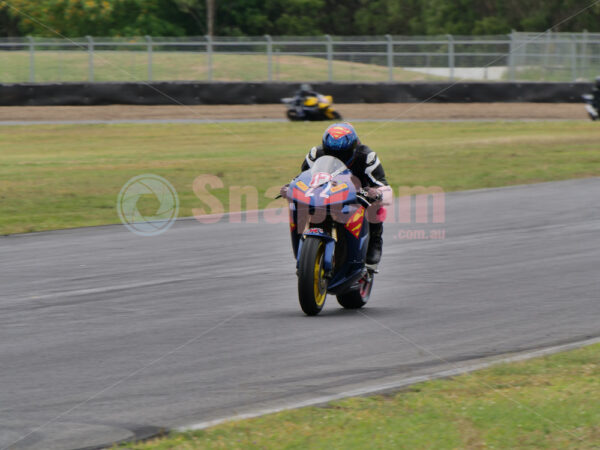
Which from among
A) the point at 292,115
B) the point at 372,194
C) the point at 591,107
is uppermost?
the point at 591,107

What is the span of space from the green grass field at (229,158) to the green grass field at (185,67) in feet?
24.8

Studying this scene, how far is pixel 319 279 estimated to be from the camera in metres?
7.66

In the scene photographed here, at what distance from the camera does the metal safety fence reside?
3794cm

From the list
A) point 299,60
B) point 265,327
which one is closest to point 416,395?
point 265,327

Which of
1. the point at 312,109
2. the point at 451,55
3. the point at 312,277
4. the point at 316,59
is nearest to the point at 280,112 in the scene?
the point at 312,109

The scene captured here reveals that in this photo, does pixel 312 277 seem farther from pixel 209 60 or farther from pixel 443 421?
pixel 209 60

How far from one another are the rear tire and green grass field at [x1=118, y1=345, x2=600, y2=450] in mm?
2289

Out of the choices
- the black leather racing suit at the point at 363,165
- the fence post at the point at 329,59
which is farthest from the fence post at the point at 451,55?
the black leather racing suit at the point at 363,165

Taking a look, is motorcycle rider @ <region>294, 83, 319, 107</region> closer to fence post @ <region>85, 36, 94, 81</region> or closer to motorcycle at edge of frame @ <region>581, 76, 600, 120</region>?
motorcycle at edge of frame @ <region>581, 76, 600, 120</region>

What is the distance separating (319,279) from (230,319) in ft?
2.55

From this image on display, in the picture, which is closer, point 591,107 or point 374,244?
point 374,244

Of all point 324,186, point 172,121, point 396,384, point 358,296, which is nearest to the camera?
point 396,384

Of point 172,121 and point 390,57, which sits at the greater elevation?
point 390,57

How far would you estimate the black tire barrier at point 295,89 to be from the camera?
111 ft
